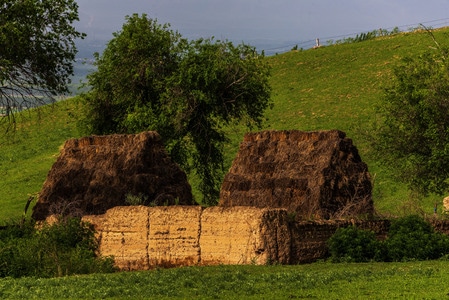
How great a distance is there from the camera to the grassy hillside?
7288cm

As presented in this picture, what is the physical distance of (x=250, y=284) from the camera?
20781 millimetres

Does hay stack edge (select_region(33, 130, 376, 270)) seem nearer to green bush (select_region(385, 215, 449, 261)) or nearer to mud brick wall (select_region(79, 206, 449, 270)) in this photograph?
mud brick wall (select_region(79, 206, 449, 270))

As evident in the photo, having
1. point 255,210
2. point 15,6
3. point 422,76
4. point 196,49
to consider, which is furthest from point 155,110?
point 255,210

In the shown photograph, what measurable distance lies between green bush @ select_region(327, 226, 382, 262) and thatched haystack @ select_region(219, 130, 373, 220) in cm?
300

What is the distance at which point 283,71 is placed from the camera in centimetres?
9331

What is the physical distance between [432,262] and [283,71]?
223 ft

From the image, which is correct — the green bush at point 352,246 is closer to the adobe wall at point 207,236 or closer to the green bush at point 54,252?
the adobe wall at point 207,236

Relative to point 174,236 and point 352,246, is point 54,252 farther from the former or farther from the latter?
point 352,246

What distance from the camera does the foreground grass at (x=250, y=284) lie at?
63.7 feet

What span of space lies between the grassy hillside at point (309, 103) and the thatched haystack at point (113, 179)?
28363mm

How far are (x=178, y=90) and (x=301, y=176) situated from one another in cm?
1562

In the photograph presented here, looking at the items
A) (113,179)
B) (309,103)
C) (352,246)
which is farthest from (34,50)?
(309,103)

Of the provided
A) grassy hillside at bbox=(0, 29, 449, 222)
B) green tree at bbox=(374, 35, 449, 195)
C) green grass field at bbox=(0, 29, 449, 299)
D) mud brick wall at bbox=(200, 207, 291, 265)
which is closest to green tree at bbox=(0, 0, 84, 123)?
green grass field at bbox=(0, 29, 449, 299)

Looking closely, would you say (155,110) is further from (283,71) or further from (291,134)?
(283,71)
